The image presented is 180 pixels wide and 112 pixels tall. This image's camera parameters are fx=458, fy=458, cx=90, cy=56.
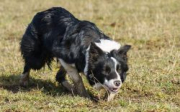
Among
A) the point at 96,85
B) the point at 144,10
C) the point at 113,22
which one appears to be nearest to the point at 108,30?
the point at 113,22

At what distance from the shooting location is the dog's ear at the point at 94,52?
703cm

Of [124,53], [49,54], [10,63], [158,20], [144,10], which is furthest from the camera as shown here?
[144,10]

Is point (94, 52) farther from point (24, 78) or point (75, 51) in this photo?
point (24, 78)

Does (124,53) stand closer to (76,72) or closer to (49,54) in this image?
(76,72)

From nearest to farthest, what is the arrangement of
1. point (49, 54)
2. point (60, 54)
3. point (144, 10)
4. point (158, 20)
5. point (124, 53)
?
point (124, 53) < point (60, 54) < point (49, 54) < point (158, 20) < point (144, 10)

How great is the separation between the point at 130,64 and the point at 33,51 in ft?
7.63

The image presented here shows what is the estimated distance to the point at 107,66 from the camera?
274 inches

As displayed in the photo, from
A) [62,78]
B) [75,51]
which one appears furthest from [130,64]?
[75,51]

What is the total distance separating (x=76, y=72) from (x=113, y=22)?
803 cm

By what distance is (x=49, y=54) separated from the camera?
8.73m

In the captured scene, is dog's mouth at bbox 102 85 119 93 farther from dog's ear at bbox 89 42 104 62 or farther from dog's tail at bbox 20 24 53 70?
dog's tail at bbox 20 24 53 70

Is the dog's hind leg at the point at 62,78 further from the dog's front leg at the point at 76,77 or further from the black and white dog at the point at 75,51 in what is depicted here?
the dog's front leg at the point at 76,77

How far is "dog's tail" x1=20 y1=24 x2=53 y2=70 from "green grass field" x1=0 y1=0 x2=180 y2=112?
398 millimetres

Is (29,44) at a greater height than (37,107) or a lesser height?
greater
